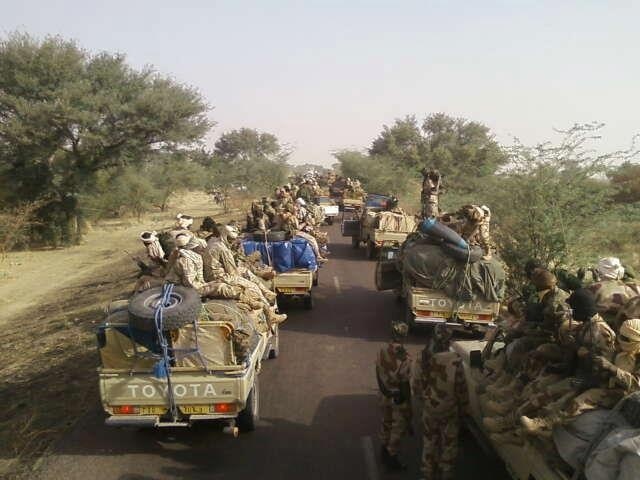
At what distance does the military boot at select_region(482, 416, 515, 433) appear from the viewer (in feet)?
13.9

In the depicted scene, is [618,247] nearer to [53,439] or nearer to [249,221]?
[249,221]

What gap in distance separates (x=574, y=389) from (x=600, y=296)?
1.30 m

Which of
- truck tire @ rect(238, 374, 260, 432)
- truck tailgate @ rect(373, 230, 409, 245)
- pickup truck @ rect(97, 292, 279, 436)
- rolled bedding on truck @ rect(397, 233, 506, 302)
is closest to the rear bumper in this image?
pickup truck @ rect(97, 292, 279, 436)

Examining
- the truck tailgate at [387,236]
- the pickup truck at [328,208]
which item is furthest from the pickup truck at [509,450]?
the pickup truck at [328,208]

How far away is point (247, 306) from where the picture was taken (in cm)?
646

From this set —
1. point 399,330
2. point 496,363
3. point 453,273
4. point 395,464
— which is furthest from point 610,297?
point 453,273

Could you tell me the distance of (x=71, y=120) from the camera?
22.7 metres

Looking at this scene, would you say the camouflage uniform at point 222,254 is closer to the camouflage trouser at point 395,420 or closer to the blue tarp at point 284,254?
the camouflage trouser at point 395,420

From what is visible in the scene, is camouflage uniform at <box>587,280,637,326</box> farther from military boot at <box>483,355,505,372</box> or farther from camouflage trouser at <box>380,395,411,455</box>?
camouflage trouser at <box>380,395,411,455</box>

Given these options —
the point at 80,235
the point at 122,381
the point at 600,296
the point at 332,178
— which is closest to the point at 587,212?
the point at 600,296

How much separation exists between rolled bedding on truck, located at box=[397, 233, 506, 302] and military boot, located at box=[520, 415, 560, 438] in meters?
4.76

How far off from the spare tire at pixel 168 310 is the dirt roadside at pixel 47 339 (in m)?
1.85

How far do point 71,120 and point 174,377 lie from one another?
20377 mm

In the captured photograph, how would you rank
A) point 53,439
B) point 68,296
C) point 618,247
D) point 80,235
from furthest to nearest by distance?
point 80,235 → point 618,247 → point 68,296 → point 53,439
